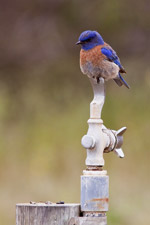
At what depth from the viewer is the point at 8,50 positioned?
948 centimetres

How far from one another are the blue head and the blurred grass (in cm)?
313

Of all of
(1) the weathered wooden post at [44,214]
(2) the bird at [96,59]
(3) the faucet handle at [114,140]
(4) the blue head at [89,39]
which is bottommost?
(1) the weathered wooden post at [44,214]

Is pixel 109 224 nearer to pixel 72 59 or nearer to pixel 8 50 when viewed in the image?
pixel 72 59

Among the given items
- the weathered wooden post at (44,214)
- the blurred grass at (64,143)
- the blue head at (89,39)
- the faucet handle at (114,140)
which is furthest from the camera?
the blurred grass at (64,143)

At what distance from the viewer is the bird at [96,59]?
3.66 metres

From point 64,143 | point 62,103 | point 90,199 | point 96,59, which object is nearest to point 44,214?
point 90,199

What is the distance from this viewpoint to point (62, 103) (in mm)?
8180

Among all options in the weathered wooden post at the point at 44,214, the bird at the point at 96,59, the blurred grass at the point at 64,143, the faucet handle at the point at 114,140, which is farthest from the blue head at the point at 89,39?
the blurred grass at the point at 64,143

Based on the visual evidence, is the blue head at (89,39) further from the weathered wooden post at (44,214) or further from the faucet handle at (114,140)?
the weathered wooden post at (44,214)

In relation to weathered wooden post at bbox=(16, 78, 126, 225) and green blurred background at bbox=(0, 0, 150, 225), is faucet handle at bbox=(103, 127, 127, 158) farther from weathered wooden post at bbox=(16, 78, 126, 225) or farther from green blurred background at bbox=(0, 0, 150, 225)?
green blurred background at bbox=(0, 0, 150, 225)

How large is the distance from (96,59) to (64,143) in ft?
13.0

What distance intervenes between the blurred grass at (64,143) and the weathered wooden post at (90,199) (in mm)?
3268

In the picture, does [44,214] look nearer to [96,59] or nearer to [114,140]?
[114,140]

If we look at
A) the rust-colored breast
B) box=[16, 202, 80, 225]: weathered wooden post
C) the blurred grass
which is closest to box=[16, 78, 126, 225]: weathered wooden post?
box=[16, 202, 80, 225]: weathered wooden post
